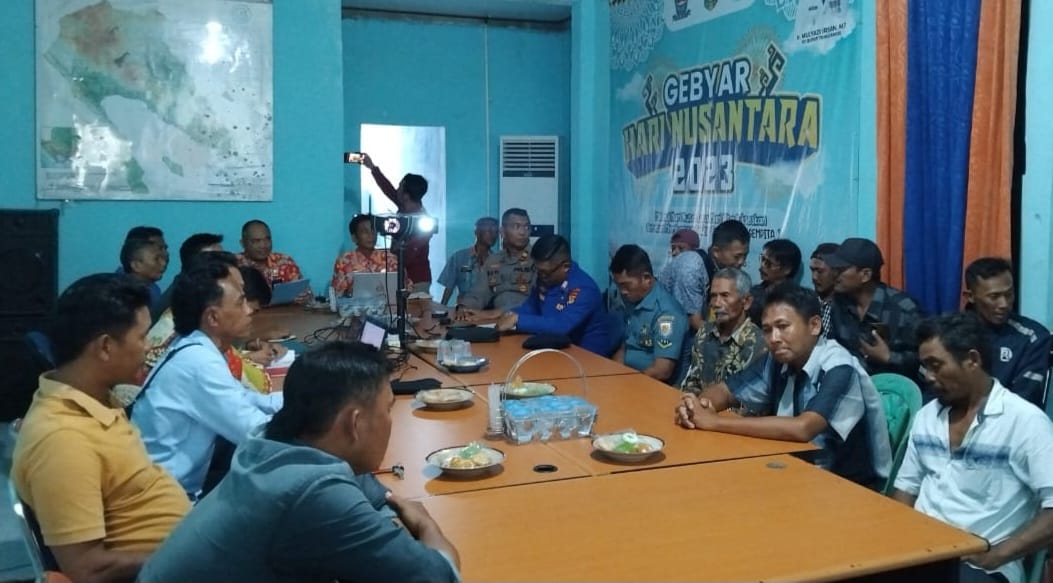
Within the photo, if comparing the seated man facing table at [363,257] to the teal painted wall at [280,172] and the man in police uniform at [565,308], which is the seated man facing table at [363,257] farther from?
the man in police uniform at [565,308]

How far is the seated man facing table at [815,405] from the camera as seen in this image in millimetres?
2602

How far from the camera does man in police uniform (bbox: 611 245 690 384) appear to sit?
12.9ft

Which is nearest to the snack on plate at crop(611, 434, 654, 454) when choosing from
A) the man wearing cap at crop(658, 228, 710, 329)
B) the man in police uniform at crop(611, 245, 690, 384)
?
the man in police uniform at crop(611, 245, 690, 384)

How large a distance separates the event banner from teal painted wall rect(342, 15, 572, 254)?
3.61ft

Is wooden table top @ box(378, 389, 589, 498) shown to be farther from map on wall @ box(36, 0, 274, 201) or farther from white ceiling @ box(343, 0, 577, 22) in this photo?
white ceiling @ box(343, 0, 577, 22)

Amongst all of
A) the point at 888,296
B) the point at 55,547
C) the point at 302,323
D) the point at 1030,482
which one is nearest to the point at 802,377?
the point at 1030,482

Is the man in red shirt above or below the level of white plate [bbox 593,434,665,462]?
above

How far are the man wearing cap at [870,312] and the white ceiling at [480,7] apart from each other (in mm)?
3980

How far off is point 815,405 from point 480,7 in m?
5.60

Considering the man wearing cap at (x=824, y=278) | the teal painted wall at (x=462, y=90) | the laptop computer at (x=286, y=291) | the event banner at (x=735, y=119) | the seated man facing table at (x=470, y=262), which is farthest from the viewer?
the teal painted wall at (x=462, y=90)

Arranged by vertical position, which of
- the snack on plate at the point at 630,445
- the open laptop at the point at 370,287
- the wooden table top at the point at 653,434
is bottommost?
the wooden table top at the point at 653,434

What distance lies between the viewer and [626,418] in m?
2.93

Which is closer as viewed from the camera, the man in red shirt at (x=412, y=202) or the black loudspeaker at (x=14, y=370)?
the black loudspeaker at (x=14, y=370)

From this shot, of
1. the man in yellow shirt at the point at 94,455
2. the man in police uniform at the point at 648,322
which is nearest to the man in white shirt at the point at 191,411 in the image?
the man in yellow shirt at the point at 94,455
